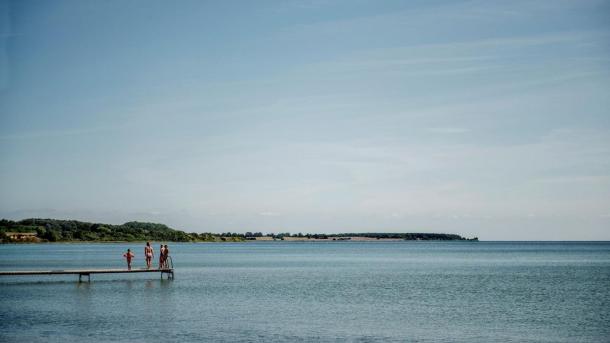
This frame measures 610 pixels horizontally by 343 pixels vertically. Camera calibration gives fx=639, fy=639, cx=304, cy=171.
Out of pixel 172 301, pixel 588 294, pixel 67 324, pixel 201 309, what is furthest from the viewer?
pixel 588 294

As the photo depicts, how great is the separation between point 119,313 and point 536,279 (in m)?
39.7

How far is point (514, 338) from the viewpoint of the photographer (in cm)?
2559

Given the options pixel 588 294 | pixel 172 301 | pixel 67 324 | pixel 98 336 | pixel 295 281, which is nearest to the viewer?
pixel 98 336

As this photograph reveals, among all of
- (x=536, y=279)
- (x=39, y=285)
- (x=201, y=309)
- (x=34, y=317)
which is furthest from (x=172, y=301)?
(x=536, y=279)

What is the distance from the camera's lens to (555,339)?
84.2 feet

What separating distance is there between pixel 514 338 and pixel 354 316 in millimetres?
8193

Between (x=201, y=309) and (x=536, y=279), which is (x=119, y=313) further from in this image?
(x=536, y=279)

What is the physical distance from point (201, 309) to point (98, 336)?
9095 millimetres

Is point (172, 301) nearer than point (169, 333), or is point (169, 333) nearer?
point (169, 333)

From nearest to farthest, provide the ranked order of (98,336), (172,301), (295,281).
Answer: (98,336)
(172,301)
(295,281)

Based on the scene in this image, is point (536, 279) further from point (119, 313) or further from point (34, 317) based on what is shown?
point (34, 317)

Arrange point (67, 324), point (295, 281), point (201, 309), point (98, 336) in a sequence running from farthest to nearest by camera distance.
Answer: point (295, 281) < point (201, 309) < point (67, 324) < point (98, 336)

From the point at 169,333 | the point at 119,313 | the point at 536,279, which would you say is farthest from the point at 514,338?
the point at 536,279

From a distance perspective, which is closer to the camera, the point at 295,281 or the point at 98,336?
the point at 98,336
